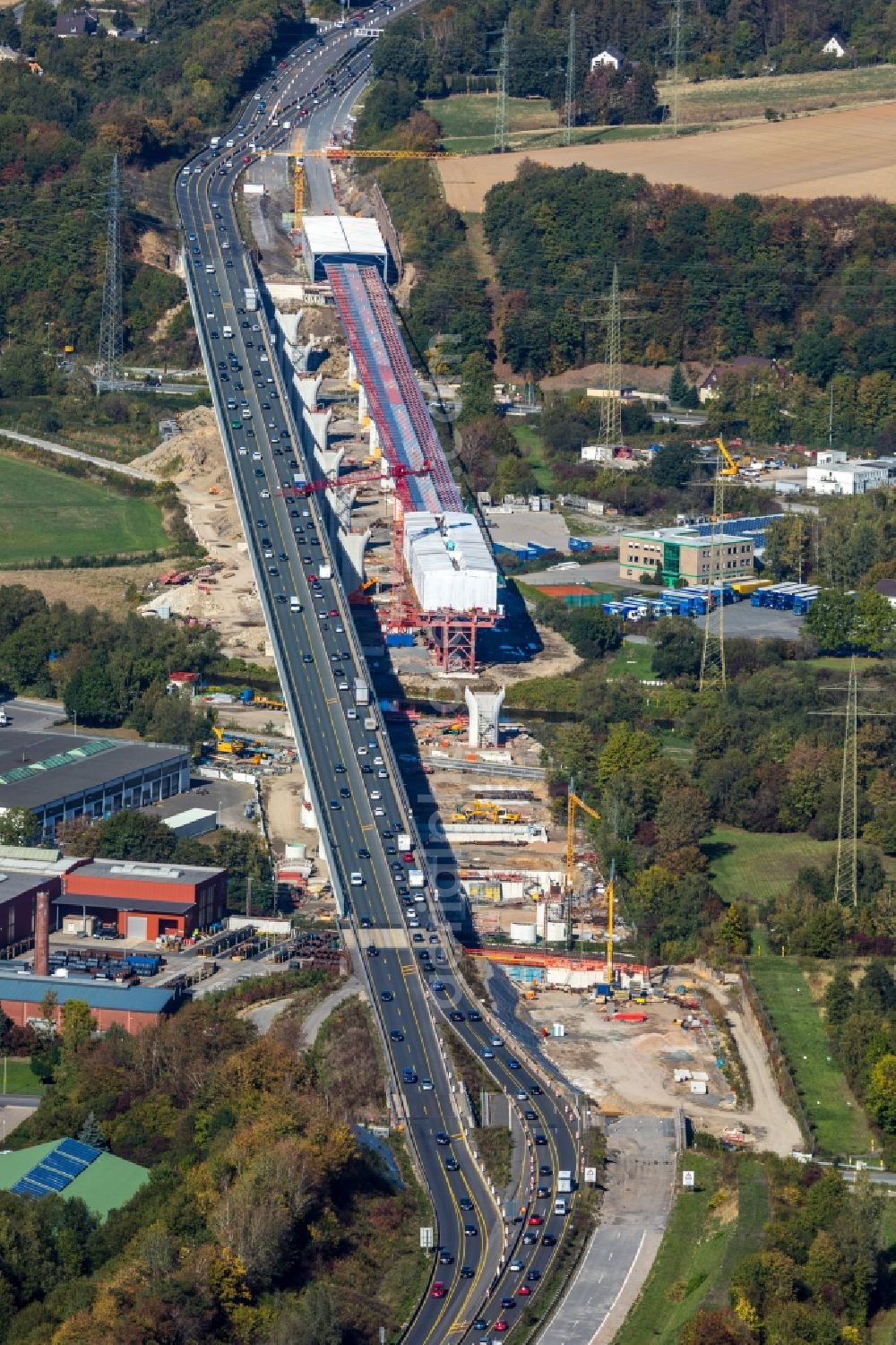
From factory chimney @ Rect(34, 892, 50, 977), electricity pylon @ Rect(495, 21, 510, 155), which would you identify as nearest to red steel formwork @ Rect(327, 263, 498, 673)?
electricity pylon @ Rect(495, 21, 510, 155)

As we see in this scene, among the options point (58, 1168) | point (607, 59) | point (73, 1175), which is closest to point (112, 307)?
point (607, 59)

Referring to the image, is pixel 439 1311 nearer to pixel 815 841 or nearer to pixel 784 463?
pixel 815 841

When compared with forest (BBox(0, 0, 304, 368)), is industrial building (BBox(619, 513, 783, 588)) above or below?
below

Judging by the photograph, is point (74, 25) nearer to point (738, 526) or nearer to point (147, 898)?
point (738, 526)

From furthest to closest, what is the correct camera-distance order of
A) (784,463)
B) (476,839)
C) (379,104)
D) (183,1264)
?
(379,104) < (784,463) < (476,839) < (183,1264)

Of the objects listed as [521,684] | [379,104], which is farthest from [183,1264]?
[379,104]

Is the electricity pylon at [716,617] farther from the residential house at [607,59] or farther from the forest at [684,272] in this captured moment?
the residential house at [607,59]

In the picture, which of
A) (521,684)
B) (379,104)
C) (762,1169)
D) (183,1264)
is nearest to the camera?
(183,1264)

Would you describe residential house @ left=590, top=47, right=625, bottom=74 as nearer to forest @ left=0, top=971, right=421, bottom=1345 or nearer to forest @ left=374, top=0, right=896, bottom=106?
forest @ left=374, top=0, right=896, bottom=106
